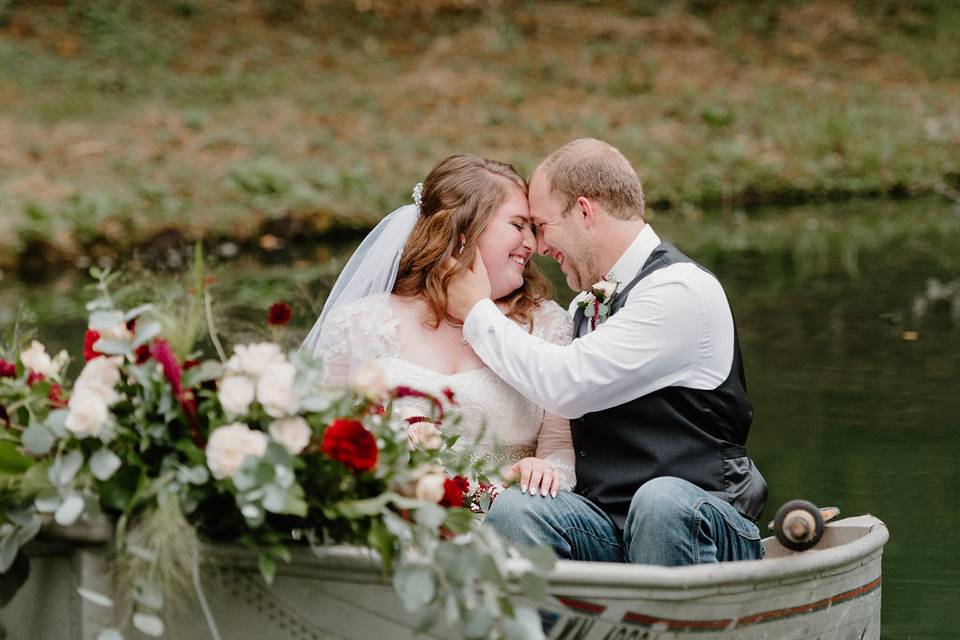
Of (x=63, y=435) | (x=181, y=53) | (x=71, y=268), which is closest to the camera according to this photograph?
(x=63, y=435)

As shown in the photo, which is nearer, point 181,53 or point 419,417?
point 419,417

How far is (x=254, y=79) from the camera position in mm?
18844

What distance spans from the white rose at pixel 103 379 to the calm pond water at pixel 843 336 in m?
1.58

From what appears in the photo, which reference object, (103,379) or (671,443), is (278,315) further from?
(671,443)

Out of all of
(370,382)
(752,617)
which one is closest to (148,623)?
(370,382)

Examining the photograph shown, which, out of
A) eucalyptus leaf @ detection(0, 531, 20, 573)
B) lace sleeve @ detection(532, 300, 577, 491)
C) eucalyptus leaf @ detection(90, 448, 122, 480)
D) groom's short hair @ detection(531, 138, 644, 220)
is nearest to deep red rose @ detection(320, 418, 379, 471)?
eucalyptus leaf @ detection(90, 448, 122, 480)

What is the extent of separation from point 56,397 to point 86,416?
31 cm

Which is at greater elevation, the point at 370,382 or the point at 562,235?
the point at 370,382

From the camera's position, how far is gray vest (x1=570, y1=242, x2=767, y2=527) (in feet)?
10.9

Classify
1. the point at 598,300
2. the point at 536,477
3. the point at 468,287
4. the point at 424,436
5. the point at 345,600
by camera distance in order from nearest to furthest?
the point at 345,600, the point at 424,436, the point at 536,477, the point at 598,300, the point at 468,287

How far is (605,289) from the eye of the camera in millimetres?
3535

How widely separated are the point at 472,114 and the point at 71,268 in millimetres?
6747

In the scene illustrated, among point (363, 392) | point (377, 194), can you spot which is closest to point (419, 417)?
point (363, 392)

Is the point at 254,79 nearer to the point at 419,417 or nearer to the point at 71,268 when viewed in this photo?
the point at 71,268
